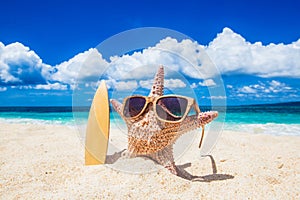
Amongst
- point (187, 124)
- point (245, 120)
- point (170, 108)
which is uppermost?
point (170, 108)

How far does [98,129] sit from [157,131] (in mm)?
745

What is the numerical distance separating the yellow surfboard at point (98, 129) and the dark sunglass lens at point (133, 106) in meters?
0.23

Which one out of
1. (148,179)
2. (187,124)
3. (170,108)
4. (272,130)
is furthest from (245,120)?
(148,179)

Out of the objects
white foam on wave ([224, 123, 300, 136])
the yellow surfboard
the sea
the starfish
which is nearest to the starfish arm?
A: the starfish

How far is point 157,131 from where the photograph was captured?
9.00ft

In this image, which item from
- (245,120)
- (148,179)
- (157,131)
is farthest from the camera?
(245,120)

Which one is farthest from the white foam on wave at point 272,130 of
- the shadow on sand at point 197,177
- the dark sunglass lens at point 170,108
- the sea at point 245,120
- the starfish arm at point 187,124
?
the dark sunglass lens at point 170,108

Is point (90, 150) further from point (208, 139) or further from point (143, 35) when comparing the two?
point (208, 139)

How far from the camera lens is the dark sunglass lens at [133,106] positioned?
2836 millimetres

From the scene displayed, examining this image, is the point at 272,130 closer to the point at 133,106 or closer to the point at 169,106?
the point at 169,106

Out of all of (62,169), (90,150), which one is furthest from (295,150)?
(62,169)

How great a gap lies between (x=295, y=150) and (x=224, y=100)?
195 cm

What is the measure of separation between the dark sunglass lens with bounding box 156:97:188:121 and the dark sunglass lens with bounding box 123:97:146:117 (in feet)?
0.66

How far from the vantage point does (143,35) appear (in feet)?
12.1
